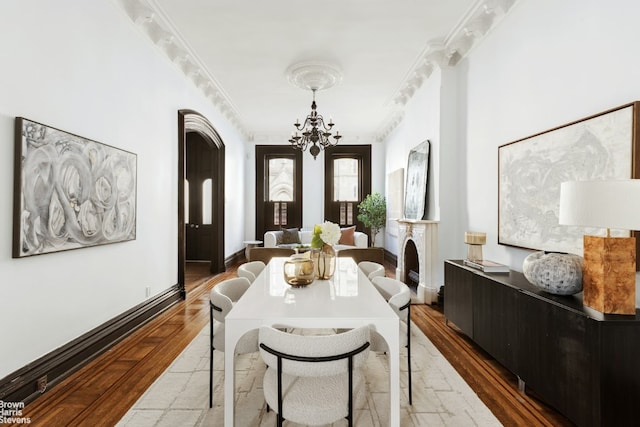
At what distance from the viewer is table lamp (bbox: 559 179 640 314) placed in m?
1.58

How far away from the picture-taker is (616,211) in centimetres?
159

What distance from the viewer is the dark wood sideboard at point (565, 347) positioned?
1680mm

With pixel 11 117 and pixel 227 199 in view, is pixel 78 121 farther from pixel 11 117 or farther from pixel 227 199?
pixel 227 199

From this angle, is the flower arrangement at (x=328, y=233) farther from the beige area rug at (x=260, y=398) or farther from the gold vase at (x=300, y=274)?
the beige area rug at (x=260, y=398)

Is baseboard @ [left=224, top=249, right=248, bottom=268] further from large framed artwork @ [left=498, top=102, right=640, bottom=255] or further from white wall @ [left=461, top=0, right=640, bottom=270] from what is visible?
large framed artwork @ [left=498, top=102, right=640, bottom=255]

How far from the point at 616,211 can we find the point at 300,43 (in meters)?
3.66

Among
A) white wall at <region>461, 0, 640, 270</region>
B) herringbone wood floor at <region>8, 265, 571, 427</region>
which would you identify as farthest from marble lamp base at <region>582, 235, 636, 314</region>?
white wall at <region>461, 0, 640, 270</region>

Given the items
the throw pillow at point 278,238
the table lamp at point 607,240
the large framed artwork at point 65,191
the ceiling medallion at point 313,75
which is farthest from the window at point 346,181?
the table lamp at point 607,240

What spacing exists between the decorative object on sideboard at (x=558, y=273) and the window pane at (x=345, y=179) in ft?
22.9

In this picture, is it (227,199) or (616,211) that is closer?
(616,211)

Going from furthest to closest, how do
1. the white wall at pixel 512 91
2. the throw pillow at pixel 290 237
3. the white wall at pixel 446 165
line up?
the throw pillow at pixel 290 237, the white wall at pixel 446 165, the white wall at pixel 512 91

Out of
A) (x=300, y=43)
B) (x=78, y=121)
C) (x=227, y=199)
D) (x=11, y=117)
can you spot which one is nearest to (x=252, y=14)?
(x=300, y=43)

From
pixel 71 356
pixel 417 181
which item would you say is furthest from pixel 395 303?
pixel 417 181

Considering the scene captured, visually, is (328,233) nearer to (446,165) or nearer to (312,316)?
(312,316)
